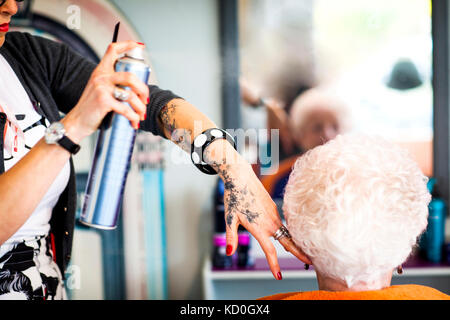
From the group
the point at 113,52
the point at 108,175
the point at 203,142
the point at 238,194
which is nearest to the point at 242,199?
the point at 238,194

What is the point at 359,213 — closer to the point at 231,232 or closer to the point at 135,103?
the point at 231,232

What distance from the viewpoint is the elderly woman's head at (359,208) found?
0.75m

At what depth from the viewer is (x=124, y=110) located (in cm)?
64

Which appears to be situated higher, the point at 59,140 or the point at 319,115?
the point at 319,115

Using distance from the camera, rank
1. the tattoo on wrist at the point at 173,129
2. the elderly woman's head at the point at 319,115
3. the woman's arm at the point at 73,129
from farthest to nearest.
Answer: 1. the elderly woman's head at the point at 319,115
2. the tattoo on wrist at the point at 173,129
3. the woman's arm at the point at 73,129

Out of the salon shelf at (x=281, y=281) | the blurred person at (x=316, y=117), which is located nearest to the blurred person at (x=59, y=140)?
the salon shelf at (x=281, y=281)

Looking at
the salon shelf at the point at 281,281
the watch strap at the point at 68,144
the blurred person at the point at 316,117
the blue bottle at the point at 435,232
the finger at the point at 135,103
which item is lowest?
the salon shelf at the point at 281,281

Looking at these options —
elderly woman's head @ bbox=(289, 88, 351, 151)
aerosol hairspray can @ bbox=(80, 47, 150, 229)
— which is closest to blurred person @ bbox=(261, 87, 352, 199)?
elderly woman's head @ bbox=(289, 88, 351, 151)

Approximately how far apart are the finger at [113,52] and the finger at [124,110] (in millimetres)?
63

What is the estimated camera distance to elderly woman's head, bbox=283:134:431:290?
29.4 inches

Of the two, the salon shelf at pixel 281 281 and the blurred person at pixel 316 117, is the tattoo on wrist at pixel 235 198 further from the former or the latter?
the blurred person at pixel 316 117

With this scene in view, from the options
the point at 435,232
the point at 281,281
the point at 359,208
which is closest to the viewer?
the point at 359,208

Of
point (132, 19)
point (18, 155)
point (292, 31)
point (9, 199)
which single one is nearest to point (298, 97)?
point (292, 31)

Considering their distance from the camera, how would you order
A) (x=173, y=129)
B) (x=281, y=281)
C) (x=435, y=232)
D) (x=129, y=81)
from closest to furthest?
(x=129, y=81)
(x=173, y=129)
(x=435, y=232)
(x=281, y=281)
